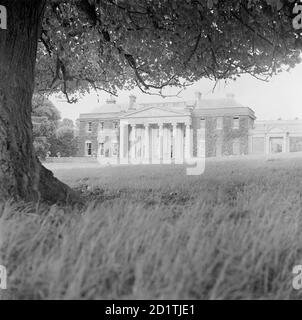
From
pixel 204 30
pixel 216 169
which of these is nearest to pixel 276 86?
pixel 216 169

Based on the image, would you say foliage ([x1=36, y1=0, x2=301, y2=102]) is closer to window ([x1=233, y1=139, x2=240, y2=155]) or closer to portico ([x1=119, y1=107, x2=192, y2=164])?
portico ([x1=119, y1=107, x2=192, y2=164])

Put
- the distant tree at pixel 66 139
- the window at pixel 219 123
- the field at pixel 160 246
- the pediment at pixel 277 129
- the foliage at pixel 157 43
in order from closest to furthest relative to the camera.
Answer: the field at pixel 160 246 < the pediment at pixel 277 129 < the window at pixel 219 123 < the distant tree at pixel 66 139 < the foliage at pixel 157 43

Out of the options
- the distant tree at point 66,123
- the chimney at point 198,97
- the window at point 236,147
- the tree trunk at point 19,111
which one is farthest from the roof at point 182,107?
the tree trunk at point 19,111

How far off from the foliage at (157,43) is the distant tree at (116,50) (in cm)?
1

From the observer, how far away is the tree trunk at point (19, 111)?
9.59ft

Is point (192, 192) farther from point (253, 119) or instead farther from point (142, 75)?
point (142, 75)

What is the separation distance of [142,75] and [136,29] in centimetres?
74

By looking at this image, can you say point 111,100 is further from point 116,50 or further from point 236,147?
point 116,50

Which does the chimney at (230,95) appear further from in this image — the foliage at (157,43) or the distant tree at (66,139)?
the distant tree at (66,139)

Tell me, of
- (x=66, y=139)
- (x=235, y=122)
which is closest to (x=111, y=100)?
(x=66, y=139)

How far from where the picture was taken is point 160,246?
1977 millimetres

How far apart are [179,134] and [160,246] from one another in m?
1.39

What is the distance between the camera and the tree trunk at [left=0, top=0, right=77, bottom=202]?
9.59ft

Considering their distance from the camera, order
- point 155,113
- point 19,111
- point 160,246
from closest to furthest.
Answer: point 160,246 → point 19,111 → point 155,113
